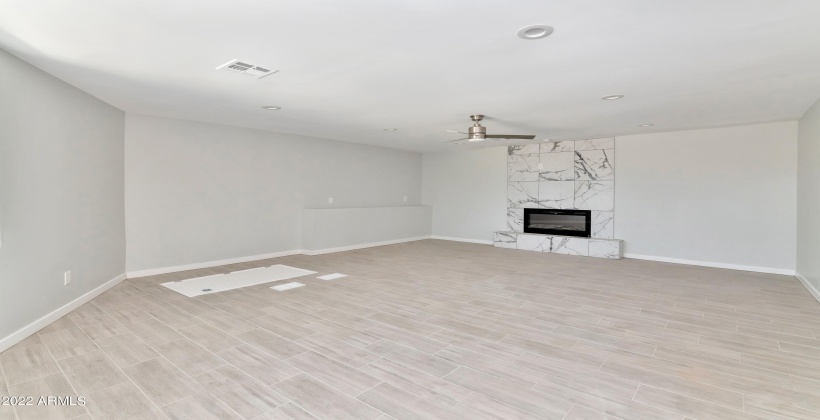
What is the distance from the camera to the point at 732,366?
8.69 ft

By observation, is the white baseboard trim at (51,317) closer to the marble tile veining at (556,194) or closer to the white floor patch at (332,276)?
the white floor patch at (332,276)

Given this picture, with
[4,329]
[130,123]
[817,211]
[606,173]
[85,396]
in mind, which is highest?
[130,123]

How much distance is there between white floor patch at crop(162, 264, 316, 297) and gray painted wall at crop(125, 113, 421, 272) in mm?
834

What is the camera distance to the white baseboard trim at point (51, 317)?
2904mm

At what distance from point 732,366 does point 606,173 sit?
213 inches

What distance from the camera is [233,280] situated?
5145 mm

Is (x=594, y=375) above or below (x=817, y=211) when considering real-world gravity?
below

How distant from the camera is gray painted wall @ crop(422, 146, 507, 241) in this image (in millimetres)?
9023

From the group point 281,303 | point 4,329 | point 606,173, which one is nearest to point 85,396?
point 4,329

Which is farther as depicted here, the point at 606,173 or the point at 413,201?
the point at 413,201

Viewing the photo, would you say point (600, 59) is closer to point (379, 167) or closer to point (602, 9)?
point (602, 9)

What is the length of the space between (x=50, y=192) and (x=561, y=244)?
7.72 m

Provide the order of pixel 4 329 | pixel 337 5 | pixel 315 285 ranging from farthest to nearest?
pixel 315 285, pixel 4 329, pixel 337 5

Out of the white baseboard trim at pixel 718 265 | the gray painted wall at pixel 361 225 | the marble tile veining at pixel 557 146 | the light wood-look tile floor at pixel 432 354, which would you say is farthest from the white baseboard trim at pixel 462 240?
the light wood-look tile floor at pixel 432 354
